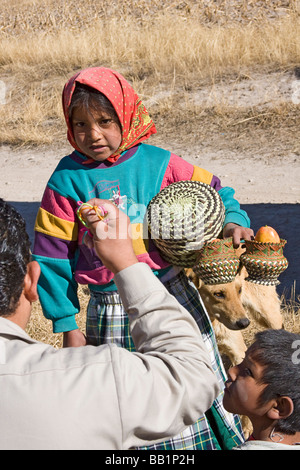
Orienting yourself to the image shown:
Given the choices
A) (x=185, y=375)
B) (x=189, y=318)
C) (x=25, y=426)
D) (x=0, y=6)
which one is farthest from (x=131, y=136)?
(x=0, y=6)

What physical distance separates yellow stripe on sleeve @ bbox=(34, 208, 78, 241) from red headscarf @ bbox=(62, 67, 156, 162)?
317mm

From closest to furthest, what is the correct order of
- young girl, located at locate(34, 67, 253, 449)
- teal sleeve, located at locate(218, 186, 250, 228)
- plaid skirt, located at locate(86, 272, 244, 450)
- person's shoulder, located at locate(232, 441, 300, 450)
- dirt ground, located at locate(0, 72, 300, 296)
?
1. person's shoulder, located at locate(232, 441, 300, 450)
2. plaid skirt, located at locate(86, 272, 244, 450)
3. young girl, located at locate(34, 67, 253, 449)
4. teal sleeve, located at locate(218, 186, 250, 228)
5. dirt ground, located at locate(0, 72, 300, 296)

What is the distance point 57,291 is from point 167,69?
26.6 feet

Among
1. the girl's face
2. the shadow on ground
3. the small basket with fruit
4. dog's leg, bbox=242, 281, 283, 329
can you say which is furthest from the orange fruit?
the shadow on ground

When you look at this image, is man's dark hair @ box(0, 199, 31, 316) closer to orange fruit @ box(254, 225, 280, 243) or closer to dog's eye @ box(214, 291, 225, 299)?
orange fruit @ box(254, 225, 280, 243)

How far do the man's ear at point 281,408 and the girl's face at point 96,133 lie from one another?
1176 mm

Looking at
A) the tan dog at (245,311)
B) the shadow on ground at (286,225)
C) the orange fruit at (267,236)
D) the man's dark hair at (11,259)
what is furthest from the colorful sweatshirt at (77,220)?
the shadow on ground at (286,225)

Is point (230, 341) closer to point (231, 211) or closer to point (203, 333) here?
point (203, 333)

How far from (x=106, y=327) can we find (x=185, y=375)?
114 centimetres

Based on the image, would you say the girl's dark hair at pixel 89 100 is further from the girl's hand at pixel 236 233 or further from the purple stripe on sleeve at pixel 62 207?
the girl's hand at pixel 236 233

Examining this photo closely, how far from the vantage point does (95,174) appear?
2.38 meters

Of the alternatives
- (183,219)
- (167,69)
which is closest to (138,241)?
(183,219)

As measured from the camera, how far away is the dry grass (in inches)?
358

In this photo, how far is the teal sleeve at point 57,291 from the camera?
2.37 m
